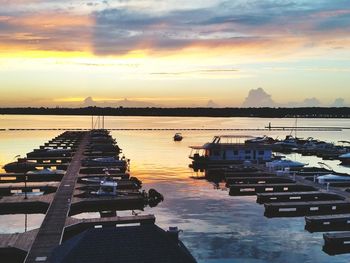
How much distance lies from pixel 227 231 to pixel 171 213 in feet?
24.9

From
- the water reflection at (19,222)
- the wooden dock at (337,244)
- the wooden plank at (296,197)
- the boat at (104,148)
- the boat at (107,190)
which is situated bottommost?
the water reflection at (19,222)

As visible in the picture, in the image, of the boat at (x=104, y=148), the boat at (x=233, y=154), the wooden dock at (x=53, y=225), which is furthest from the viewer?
the boat at (x=104, y=148)

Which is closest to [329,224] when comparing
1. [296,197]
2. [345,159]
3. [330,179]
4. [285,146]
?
[296,197]

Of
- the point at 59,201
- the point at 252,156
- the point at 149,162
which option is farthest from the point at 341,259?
the point at 149,162

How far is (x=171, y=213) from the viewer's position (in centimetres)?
4559

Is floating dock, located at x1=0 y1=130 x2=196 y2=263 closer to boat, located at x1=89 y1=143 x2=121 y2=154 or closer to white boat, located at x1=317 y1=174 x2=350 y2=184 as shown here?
boat, located at x1=89 y1=143 x2=121 y2=154

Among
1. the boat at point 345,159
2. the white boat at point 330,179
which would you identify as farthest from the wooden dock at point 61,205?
the boat at point 345,159

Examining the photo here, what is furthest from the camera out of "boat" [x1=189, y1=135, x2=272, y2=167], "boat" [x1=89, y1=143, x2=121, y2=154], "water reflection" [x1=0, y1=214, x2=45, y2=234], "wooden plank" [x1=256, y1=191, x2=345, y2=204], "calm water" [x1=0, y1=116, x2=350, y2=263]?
"boat" [x1=89, y1=143, x2=121, y2=154]

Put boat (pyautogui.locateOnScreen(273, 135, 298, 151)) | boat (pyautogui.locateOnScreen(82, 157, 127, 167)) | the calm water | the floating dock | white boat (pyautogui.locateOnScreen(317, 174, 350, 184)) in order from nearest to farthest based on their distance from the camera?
the floating dock < the calm water < white boat (pyautogui.locateOnScreen(317, 174, 350, 184)) < boat (pyautogui.locateOnScreen(82, 157, 127, 167)) < boat (pyautogui.locateOnScreen(273, 135, 298, 151))

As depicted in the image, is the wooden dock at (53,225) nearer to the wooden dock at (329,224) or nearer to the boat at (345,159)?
the wooden dock at (329,224)

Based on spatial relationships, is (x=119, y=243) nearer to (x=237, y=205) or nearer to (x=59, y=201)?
(x=59, y=201)

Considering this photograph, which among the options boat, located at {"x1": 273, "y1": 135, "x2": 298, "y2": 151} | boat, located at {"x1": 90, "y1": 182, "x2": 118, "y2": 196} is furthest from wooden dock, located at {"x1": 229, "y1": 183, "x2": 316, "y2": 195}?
boat, located at {"x1": 273, "y1": 135, "x2": 298, "y2": 151}

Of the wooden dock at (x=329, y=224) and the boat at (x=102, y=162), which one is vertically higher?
the boat at (x=102, y=162)

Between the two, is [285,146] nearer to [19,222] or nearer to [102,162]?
[102,162]
